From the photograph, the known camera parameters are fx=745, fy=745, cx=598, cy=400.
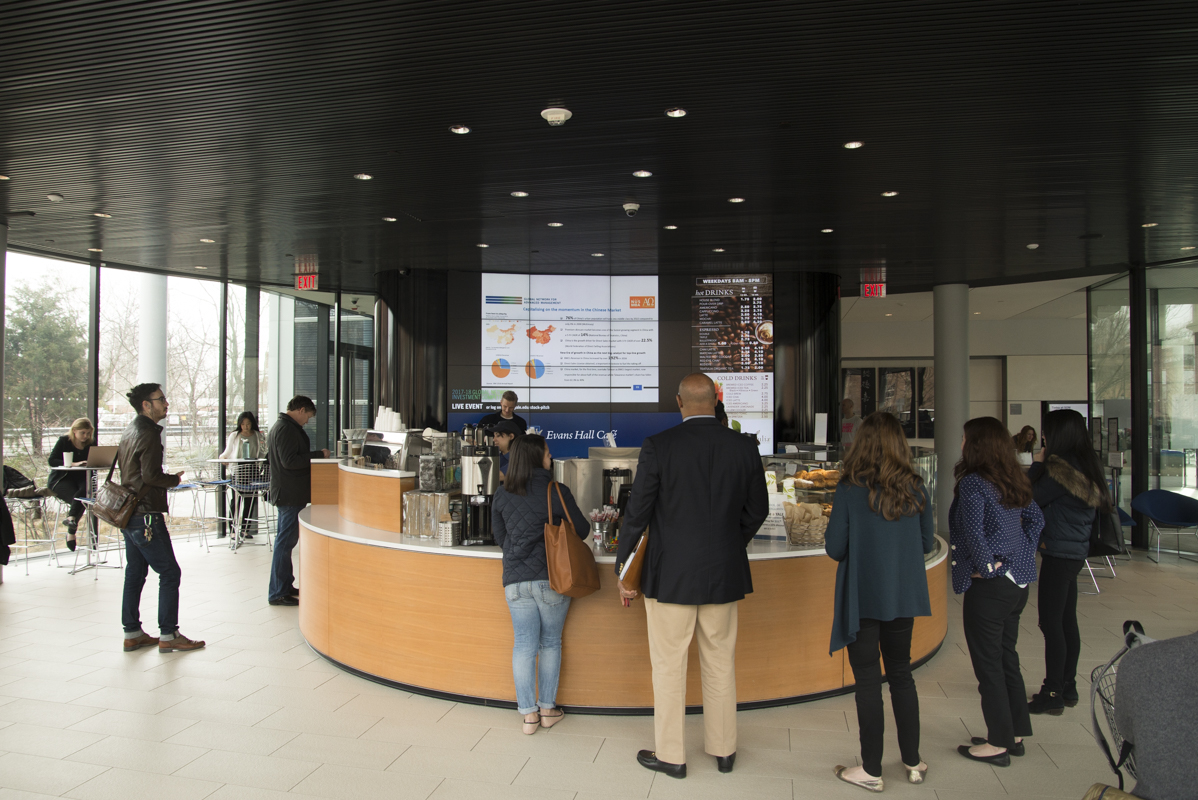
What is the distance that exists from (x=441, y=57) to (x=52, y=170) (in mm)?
3644

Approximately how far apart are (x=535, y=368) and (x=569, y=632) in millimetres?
5690

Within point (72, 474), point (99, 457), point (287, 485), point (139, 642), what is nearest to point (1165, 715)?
point (139, 642)

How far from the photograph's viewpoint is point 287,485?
6.22m

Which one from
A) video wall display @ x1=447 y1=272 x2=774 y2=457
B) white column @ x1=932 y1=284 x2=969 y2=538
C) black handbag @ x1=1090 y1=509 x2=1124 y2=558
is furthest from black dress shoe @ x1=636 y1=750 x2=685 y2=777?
white column @ x1=932 y1=284 x2=969 y2=538

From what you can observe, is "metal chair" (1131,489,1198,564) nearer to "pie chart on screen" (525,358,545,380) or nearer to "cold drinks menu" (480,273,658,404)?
"cold drinks menu" (480,273,658,404)

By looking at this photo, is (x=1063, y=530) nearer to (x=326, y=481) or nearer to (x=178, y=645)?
(x=178, y=645)

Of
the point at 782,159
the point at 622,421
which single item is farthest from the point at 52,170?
the point at 622,421

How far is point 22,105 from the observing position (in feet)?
13.9

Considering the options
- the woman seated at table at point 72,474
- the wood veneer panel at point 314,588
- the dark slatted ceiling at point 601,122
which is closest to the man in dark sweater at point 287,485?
the wood veneer panel at point 314,588

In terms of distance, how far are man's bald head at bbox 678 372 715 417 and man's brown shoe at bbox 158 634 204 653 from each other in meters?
3.88

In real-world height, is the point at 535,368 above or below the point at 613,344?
below

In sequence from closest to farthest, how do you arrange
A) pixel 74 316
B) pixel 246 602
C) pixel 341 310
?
pixel 246 602 < pixel 74 316 < pixel 341 310

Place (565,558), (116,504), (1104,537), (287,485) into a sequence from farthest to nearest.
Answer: (287,485) → (116,504) → (1104,537) → (565,558)

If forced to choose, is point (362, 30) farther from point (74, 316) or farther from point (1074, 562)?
point (74, 316)
